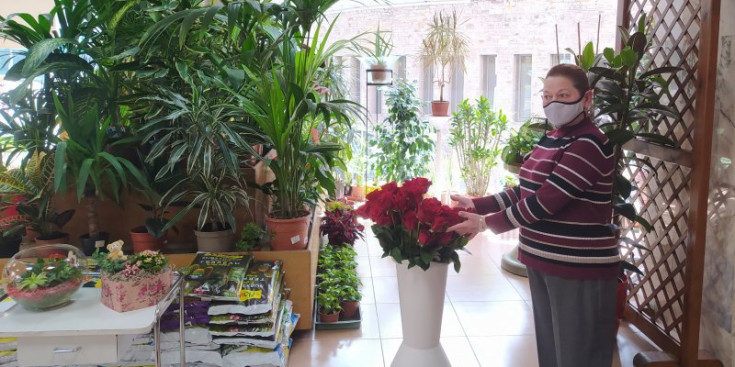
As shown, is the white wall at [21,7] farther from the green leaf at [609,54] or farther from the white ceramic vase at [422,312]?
the green leaf at [609,54]

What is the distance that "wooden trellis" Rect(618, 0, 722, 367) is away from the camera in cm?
252

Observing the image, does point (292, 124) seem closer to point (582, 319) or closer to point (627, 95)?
point (582, 319)

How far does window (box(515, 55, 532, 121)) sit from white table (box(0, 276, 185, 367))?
5.74 metres

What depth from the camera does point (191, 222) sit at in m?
3.32

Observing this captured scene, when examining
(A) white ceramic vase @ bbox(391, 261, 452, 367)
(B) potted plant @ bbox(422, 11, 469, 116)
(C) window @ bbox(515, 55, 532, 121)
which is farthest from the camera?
(C) window @ bbox(515, 55, 532, 121)

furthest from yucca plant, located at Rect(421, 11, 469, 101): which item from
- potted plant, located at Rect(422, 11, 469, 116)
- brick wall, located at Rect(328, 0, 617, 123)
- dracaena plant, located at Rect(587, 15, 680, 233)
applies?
dracaena plant, located at Rect(587, 15, 680, 233)

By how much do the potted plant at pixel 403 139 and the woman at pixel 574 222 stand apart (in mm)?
4232

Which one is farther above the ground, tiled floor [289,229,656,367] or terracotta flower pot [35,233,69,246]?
terracotta flower pot [35,233,69,246]

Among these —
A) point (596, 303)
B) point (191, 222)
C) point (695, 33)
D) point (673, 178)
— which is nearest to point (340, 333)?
point (191, 222)

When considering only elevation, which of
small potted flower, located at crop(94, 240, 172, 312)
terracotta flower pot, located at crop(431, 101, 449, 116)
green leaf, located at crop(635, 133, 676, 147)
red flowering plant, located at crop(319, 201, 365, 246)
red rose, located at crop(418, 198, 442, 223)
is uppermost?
terracotta flower pot, located at crop(431, 101, 449, 116)

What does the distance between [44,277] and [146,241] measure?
101 centimetres

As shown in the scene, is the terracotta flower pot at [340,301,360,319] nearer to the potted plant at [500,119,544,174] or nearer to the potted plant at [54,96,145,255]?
the potted plant at [54,96,145,255]

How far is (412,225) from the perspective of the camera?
200 cm

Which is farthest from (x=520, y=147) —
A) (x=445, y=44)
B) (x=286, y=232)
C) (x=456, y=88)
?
(x=456, y=88)
